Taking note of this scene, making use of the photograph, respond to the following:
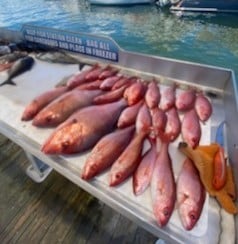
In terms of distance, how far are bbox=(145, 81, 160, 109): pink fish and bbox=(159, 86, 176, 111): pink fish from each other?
32 mm

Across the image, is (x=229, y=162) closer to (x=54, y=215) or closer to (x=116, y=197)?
(x=116, y=197)

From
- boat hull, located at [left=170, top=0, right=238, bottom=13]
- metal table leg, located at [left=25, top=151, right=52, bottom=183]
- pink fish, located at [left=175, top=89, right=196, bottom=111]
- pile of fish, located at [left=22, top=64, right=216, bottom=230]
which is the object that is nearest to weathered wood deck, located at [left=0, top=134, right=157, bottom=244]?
metal table leg, located at [left=25, top=151, right=52, bottom=183]

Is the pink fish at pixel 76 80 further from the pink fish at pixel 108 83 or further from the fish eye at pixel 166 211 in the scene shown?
Result: the fish eye at pixel 166 211

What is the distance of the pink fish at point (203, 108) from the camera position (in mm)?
1479

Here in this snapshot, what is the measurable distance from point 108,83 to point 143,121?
1.77ft

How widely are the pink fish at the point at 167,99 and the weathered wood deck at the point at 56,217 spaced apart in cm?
75

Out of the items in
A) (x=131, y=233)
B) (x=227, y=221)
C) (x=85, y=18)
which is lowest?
(x=85, y=18)

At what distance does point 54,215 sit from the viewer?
164 centimetres

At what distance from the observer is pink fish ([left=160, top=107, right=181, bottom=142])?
1.35m

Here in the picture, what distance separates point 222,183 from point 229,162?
0.53 feet

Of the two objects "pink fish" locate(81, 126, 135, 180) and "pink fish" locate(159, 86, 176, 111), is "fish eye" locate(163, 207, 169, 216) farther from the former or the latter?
"pink fish" locate(159, 86, 176, 111)

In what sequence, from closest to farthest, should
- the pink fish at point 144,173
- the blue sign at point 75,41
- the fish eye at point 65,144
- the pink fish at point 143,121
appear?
1. the pink fish at point 144,173
2. the fish eye at point 65,144
3. the pink fish at point 143,121
4. the blue sign at point 75,41

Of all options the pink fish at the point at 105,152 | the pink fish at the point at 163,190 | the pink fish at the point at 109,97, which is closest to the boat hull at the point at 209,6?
the pink fish at the point at 109,97

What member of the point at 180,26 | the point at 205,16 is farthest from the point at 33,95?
the point at 205,16
